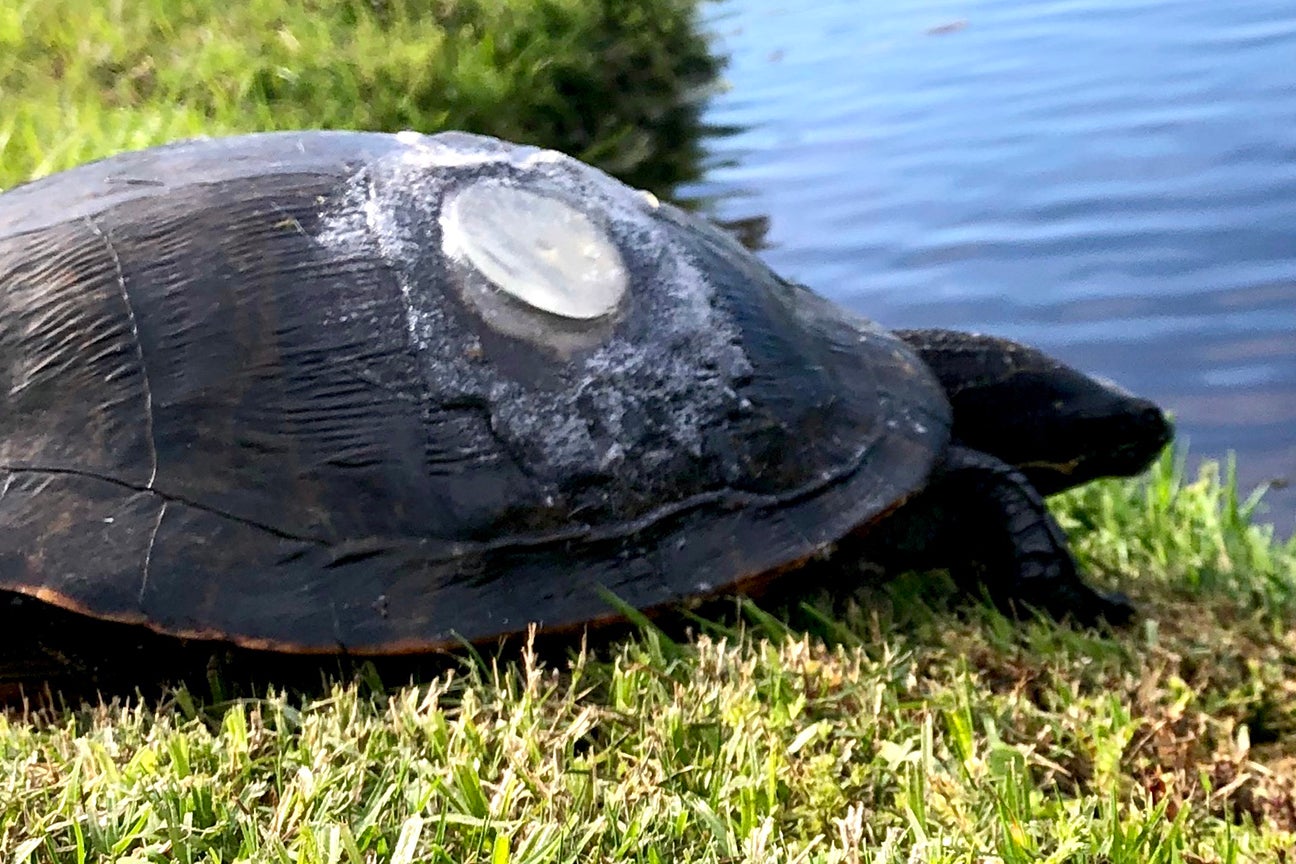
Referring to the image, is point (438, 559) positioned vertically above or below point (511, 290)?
below

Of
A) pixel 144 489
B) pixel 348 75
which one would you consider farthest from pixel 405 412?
pixel 348 75

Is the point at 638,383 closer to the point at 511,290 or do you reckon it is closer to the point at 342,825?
the point at 511,290

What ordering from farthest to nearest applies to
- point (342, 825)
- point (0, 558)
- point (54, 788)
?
point (0, 558) → point (54, 788) → point (342, 825)

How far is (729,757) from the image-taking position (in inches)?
87.7

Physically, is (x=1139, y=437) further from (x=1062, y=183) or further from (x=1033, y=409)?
(x=1062, y=183)

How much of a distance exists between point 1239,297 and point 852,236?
1.82 m

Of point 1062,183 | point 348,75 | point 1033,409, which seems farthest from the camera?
point 348,75

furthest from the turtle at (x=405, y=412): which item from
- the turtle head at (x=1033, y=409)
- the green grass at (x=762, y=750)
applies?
the turtle head at (x=1033, y=409)

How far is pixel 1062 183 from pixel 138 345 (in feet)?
17.7

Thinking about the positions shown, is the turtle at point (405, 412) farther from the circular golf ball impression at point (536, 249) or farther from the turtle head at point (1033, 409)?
the turtle head at point (1033, 409)

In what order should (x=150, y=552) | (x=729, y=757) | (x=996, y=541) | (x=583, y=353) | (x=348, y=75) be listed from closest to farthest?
(x=729, y=757) → (x=150, y=552) → (x=583, y=353) → (x=996, y=541) → (x=348, y=75)

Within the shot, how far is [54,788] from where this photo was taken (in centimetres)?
207

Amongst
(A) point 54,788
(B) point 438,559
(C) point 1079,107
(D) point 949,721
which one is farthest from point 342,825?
(C) point 1079,107

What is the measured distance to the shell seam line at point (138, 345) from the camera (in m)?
2.44
